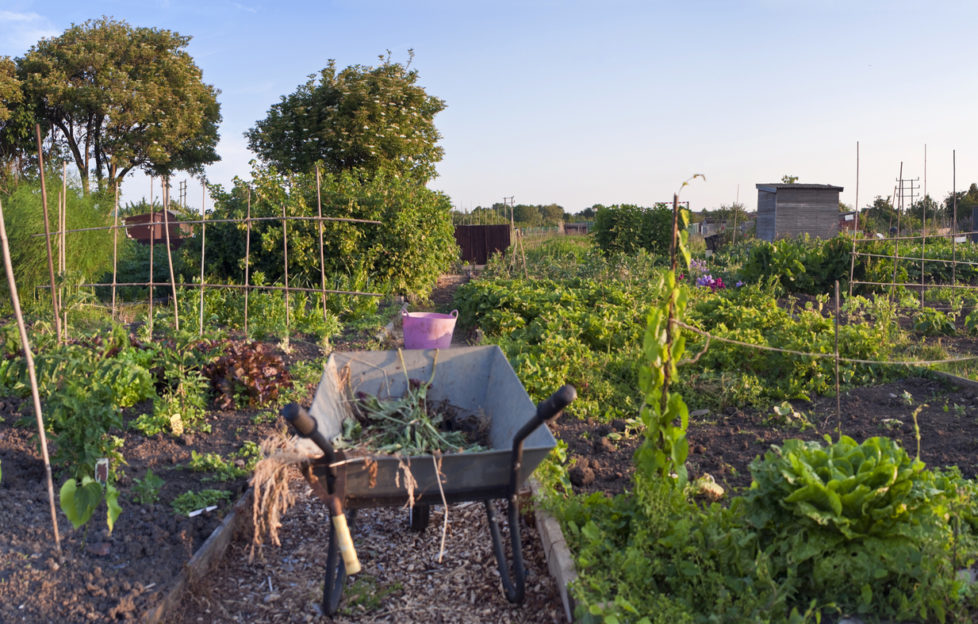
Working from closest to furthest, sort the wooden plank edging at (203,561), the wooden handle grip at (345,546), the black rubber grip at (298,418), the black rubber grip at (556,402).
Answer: the black rubber grip at (298,418), the black rubber grip at (556,402), the wooden handle grip at (345,546), the wooden plank edging at (203,561)

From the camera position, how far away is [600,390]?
4.77 m

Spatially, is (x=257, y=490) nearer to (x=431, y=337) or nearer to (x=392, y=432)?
(x=392, y=432)

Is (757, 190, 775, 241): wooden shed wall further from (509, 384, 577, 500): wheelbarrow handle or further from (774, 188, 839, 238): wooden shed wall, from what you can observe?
(509, 384, 577, 500): wheelbarrow handle

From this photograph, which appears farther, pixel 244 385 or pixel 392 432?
pixel 244 385

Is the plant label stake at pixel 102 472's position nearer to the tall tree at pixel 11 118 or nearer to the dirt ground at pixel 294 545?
the dirt ground at pixel 294 545

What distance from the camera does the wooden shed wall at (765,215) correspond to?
65.9 feet

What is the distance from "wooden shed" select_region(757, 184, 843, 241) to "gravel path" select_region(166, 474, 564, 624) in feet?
60.7

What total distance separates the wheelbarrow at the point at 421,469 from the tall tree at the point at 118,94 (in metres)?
24.4

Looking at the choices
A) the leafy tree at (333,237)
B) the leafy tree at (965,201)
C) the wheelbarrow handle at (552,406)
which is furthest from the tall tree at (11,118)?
the leafy tree at (965,201)

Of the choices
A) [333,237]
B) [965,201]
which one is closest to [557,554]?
[333,237]

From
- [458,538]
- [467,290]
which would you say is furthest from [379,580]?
[467,290]

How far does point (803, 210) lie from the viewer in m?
19.7

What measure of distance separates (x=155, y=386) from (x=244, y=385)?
2.17 ft

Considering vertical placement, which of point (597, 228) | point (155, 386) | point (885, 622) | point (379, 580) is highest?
point (597, 228)
